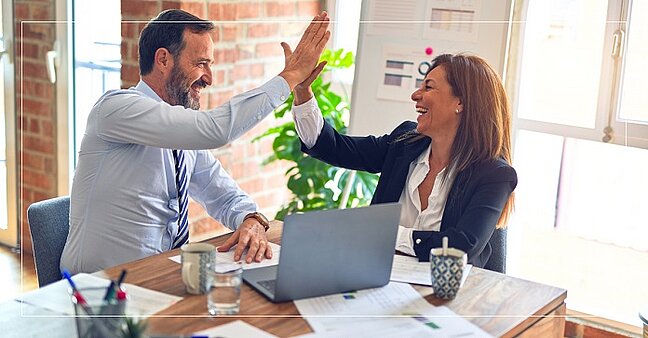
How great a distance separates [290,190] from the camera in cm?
170

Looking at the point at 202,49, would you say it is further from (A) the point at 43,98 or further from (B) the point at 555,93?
(B) the point at 555,93

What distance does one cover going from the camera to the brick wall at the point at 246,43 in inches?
62.2

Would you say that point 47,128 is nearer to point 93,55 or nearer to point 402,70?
point 93,55

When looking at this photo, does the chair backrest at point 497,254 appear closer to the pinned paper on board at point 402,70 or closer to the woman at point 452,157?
the woman at point 452,157

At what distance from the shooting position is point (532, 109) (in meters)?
1.82

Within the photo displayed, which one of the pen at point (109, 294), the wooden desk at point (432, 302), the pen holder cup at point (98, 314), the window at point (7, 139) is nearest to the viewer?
the pen holder cup at point (98, 314)

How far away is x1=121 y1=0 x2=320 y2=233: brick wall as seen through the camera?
158 centimetres

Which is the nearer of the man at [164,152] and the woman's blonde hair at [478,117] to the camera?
the man at [164,152]

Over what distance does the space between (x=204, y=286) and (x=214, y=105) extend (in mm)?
365

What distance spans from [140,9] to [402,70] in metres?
0.60

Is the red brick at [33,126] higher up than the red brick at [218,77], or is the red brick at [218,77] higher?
the red brick at [218,77]

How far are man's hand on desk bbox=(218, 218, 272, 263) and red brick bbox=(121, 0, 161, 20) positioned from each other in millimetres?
466

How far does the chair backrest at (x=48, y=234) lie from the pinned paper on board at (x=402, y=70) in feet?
2.36

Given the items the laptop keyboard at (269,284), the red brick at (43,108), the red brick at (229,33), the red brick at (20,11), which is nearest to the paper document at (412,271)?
the laptop keyboard at (269,284)
